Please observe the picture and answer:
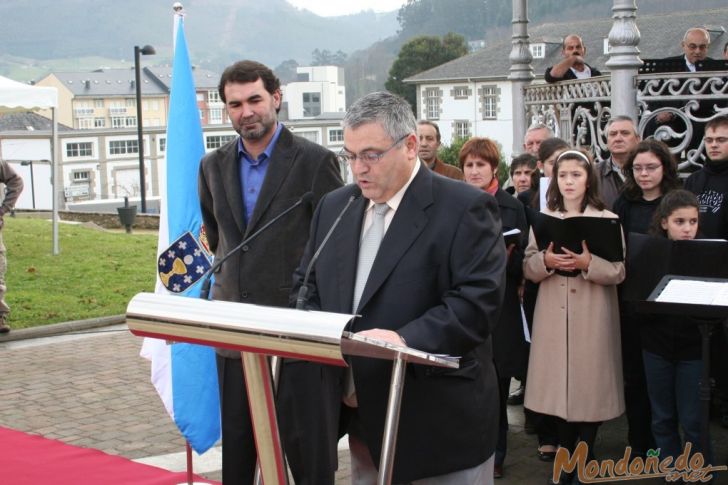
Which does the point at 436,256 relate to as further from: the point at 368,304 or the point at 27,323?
the point at 27,323

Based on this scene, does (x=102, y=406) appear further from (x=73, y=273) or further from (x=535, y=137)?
(x=73, y=273)

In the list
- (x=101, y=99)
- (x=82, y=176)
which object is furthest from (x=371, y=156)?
(x=101, y=99)

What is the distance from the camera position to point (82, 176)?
78438mm

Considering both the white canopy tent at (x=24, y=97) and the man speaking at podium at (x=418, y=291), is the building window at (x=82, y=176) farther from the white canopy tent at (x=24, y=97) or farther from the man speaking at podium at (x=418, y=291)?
the man speaking at podium at (x=418, y=291)

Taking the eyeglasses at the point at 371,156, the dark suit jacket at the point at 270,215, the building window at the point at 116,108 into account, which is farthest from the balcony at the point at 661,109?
the building window at the point at 116,108

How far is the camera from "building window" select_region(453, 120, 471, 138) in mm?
73125

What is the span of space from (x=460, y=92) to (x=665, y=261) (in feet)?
231

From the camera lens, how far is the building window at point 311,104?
108 meters

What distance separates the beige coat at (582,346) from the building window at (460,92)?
2741 inches

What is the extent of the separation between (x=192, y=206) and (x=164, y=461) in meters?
1.84

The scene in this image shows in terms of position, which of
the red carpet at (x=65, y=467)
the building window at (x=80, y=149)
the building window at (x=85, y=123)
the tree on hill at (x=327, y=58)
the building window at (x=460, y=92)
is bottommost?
the red carpet at (x=65, y=467)

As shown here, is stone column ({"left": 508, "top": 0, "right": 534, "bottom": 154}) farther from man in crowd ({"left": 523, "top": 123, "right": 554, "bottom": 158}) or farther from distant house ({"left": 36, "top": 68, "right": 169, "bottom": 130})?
distant house ({"left": 36, "top": 68, "right": 169, "bottom": 130})

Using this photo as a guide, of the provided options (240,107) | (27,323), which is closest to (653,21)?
(27,323)

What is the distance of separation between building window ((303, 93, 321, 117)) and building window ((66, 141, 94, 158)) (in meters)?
31.4
